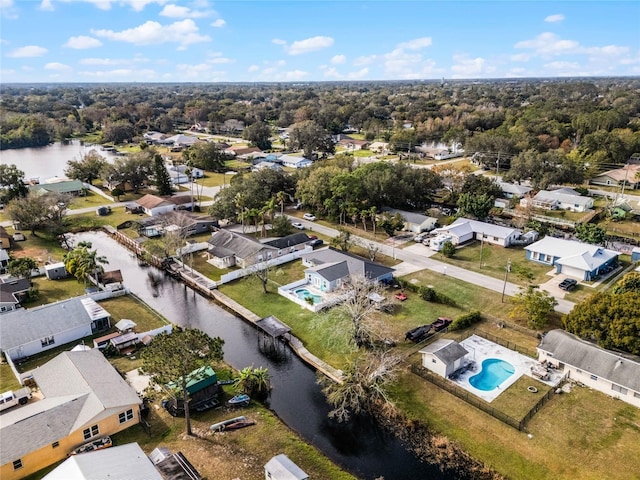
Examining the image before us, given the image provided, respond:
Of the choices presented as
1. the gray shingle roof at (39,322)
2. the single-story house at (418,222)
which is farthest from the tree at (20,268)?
the single-story house at (418,222)

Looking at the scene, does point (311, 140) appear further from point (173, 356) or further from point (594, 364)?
point (173, 356)

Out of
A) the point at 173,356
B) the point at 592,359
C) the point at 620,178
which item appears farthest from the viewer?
the point at 620,178

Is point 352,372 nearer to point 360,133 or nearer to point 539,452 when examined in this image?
point 539,452

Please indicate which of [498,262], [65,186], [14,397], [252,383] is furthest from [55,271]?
[498,262]

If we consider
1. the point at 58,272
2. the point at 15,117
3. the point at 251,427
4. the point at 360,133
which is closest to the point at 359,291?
the point at 251,427

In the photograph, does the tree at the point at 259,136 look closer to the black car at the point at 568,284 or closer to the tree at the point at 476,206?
the tree at the point at 476,206
